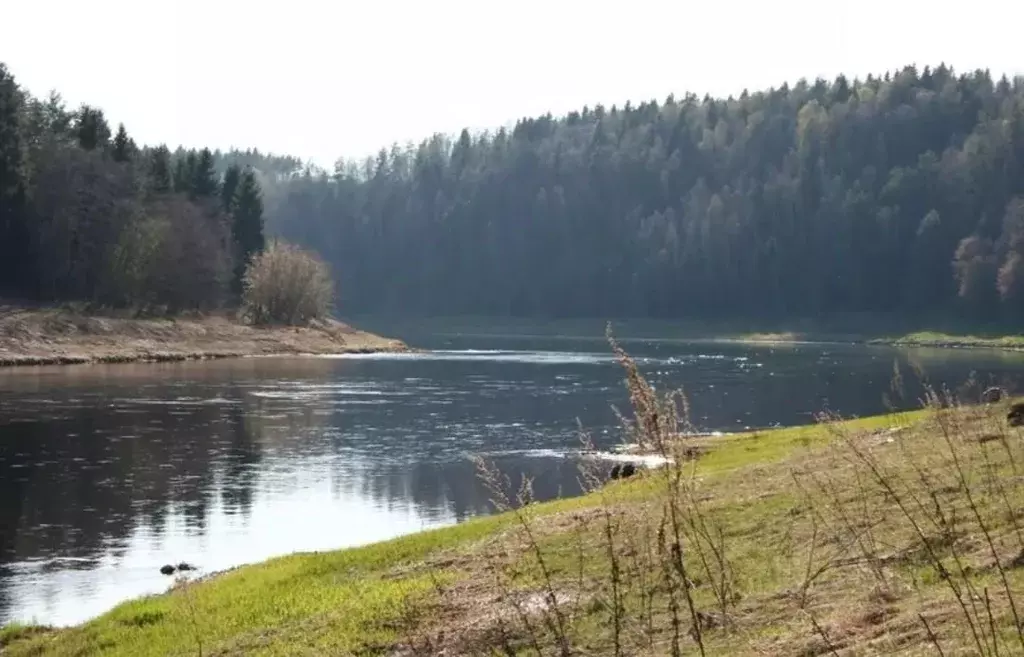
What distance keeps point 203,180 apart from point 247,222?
22.8ft

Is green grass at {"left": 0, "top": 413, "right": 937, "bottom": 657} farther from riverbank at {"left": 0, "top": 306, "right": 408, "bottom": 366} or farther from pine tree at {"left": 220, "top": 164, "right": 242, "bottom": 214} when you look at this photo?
pine tree at {"left": 220, "top": 164, "right": 242, "bottom": 214}

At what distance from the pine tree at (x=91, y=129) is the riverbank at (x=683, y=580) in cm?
10043

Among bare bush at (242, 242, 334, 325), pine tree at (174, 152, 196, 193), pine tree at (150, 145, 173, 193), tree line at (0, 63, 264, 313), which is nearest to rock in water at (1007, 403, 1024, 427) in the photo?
tree line at (0, 63, 264, 313)

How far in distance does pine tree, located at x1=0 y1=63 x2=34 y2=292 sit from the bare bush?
2337 cm

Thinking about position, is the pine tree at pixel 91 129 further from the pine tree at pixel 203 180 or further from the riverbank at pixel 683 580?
the riverbank at pixel 683 580

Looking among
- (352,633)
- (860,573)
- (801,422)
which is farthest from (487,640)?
(801,422)

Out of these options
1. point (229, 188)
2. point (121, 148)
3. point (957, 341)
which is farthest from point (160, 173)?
point (957, 341)

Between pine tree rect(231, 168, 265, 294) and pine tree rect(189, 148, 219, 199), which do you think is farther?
pine tree rect(231, 168, 265, 294)

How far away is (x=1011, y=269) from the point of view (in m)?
148

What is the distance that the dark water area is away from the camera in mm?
27891

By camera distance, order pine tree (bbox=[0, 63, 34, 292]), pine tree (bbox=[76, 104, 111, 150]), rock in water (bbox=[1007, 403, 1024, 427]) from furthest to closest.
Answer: pine tree (bbox=[76, 104, 111, 150])
pine tree (bbox=[0, 63, 34, 292])
rock in water (bbox=[1007, 403, 1024, 427])

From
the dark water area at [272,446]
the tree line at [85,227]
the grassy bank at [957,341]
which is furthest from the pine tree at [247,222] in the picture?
the grassy bank at [957,341]

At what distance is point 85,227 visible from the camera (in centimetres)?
10294

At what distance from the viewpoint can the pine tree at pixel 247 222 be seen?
443 ft
